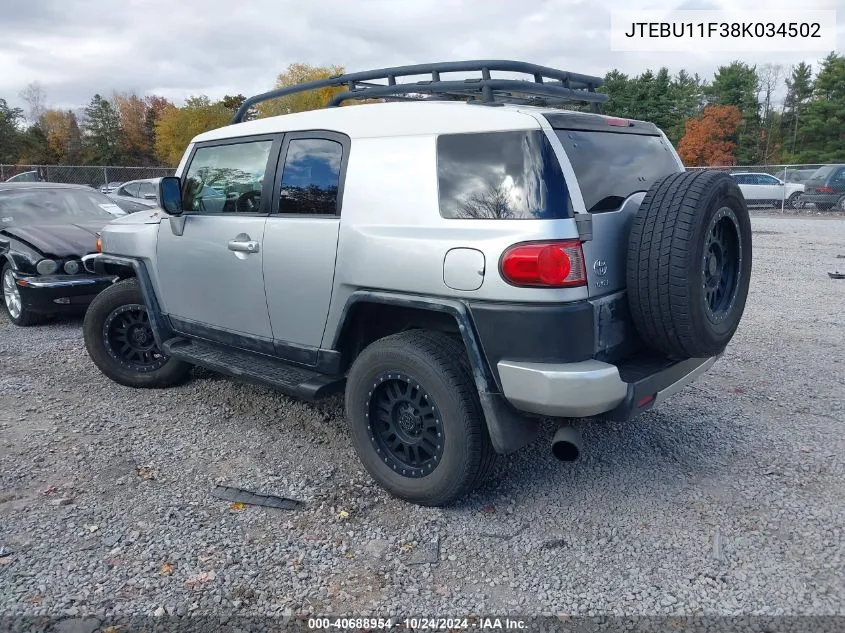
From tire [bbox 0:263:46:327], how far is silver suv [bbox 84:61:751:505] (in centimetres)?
423

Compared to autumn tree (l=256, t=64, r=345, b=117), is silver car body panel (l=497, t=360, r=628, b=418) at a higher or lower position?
lower

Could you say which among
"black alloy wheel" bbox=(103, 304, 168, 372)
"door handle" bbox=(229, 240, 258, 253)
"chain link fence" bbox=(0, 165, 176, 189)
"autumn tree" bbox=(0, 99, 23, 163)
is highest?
"autumn tree" bbox=(0, 99, 23, 163)

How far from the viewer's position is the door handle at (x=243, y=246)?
3822mm

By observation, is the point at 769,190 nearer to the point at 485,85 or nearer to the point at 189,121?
the point at 485,85

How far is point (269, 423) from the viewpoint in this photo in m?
4.41

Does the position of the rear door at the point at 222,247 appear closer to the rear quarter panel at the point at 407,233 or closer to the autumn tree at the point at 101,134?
the rear quarter panel at the point at 407,233

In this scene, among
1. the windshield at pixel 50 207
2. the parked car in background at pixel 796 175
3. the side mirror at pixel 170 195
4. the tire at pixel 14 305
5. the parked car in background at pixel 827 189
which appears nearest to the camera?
the side mirror at pixel 170 195

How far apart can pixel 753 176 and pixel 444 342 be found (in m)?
25.4

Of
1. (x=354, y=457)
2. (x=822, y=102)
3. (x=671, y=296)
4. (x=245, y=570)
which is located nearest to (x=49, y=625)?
(x=245, y=570)

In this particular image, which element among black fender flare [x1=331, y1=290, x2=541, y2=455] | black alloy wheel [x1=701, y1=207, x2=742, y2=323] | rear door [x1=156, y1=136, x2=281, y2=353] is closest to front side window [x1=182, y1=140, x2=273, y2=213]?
rear door [x1=156, y1=136, x2=281, y2=353]

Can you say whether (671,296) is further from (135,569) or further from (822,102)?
(822,102)

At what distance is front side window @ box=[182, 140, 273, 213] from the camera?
3988 millimetres

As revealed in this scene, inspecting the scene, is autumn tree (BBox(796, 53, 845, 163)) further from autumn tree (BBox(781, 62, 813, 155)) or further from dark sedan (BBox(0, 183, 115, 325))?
dark sedan (BBox(0, 183, 115, 325))

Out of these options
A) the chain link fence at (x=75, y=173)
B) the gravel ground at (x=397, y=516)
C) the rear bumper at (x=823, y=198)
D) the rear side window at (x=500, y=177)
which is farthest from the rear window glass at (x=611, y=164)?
the chain link fence at (x=75, y=173)
